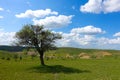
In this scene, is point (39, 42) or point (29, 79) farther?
point (39, 42)

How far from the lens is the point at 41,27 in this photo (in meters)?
68.9

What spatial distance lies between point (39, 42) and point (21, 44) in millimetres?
5108

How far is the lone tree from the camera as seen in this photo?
65.9 m

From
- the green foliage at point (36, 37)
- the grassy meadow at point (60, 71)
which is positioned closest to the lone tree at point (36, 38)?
the green foliage at point (36, 37)

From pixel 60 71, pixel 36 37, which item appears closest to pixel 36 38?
pixel 36 37

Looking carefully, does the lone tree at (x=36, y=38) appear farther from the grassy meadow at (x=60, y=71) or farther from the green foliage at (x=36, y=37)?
the grassy meadow at (x=60, y=71)

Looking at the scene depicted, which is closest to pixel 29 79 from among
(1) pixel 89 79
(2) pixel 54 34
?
(1) pixel 89 79

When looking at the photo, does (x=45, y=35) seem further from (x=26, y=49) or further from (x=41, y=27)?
(x=26, y=49)

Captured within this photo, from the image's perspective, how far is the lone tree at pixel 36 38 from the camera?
65875mm

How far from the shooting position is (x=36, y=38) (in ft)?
218

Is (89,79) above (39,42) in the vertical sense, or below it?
below

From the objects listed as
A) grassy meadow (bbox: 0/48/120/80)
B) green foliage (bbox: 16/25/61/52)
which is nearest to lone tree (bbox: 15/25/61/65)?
green foliage (bbox: 16/25/61/52)

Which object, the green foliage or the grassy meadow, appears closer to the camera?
the grassy meadow

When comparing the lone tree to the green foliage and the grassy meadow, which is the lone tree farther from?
the grassy meadow
